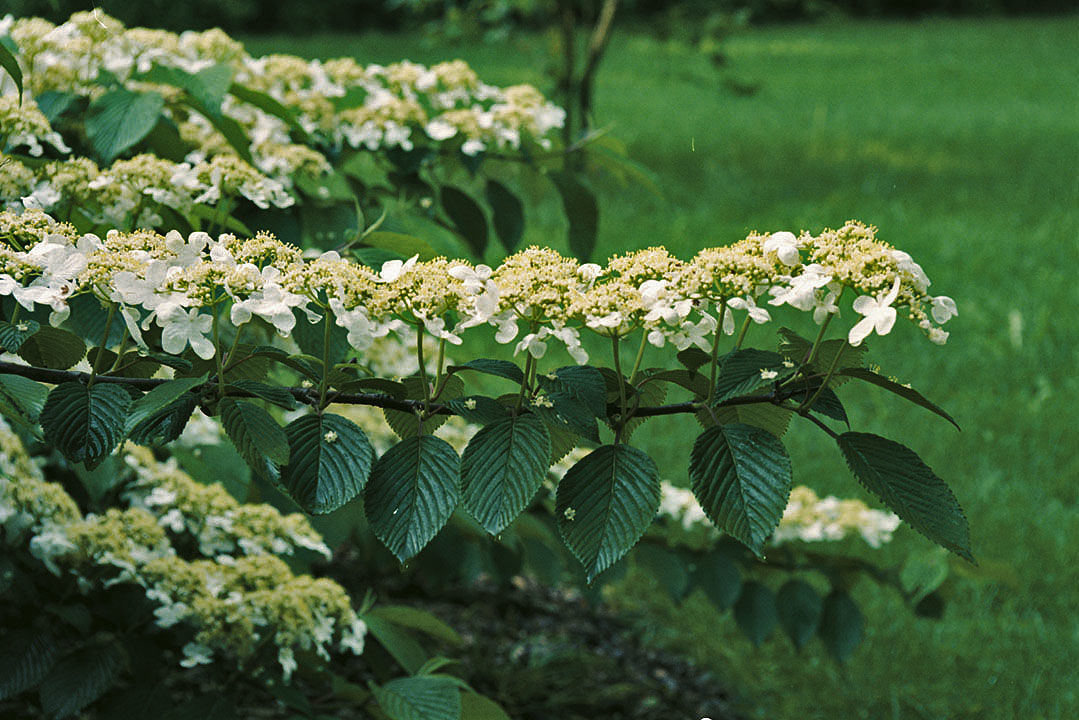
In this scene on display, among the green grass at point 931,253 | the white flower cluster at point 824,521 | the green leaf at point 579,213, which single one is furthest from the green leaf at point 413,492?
the green grass at point 931,253

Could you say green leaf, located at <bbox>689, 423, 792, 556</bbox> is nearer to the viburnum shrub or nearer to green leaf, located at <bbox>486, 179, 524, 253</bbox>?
the viburnum shrub

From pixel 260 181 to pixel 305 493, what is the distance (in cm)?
54

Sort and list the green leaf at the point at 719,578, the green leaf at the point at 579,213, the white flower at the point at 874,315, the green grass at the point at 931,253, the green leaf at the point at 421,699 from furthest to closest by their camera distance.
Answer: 1. the green grass at the point at 931,253
2. the green leaf at the point at 719,578
3. the green leaf at the point at 579,213
4. the green leaf at the point at 421,699
5. the white flower at the point at 874,315

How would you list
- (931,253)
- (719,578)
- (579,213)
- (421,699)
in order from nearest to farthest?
1. (421,699)
2. (579,213)
3. (719,578)
4. (931,253)

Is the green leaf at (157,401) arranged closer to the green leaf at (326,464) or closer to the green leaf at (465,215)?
the green leaf at (326,464)

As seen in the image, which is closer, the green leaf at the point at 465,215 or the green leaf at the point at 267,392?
the green leaf at the point at 267,392

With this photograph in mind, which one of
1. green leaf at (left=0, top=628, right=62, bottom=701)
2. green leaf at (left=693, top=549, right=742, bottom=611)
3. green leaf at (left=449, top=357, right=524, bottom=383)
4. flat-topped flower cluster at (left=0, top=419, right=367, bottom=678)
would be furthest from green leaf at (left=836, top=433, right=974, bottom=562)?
green leaf at (left=693, top=549, right=742, bottom=611)

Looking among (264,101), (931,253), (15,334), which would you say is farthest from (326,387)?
(931,253)

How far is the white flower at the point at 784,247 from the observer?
83 cm

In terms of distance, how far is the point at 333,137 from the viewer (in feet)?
5.38

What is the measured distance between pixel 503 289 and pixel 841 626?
137cm

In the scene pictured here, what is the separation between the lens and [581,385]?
2.76 feet

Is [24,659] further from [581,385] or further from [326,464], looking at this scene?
[581,385]

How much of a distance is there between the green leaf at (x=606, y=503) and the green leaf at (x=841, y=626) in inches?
50.5
